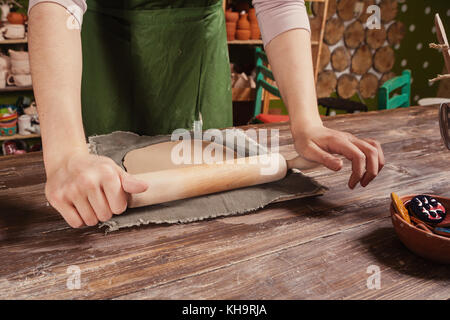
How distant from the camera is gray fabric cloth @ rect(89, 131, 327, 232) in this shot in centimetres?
65

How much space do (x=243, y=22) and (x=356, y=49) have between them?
1.55 meters

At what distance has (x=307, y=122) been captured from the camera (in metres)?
0.83

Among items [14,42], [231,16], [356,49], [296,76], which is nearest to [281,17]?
[296,76]

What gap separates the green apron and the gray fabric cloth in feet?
1.35

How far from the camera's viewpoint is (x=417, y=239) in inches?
21.6

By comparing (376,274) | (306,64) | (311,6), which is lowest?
(376,274)

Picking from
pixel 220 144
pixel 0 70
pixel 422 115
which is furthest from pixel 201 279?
pixel 0 70

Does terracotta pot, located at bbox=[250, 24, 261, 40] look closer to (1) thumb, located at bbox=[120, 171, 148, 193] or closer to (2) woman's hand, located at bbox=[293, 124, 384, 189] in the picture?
(2) woman's hand, located at bbox=[293, 124, 384, 189]

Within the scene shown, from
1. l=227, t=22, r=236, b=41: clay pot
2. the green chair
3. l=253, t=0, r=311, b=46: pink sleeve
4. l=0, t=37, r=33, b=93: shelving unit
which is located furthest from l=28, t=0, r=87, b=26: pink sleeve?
l=227, t=22, r=236, b=41: clay pot

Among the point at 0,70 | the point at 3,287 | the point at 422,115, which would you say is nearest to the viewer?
the point at 3,287

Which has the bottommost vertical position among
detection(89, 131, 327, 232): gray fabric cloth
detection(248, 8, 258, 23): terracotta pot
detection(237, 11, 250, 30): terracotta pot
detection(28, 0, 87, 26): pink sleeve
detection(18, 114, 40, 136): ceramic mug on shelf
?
detection(18, 114, 40, 136): ceramic mug on shelf

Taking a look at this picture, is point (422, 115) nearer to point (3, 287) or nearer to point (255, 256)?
point (255, 256)

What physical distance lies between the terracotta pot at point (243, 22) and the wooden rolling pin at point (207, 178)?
2.45 meters

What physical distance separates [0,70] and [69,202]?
2627mm
